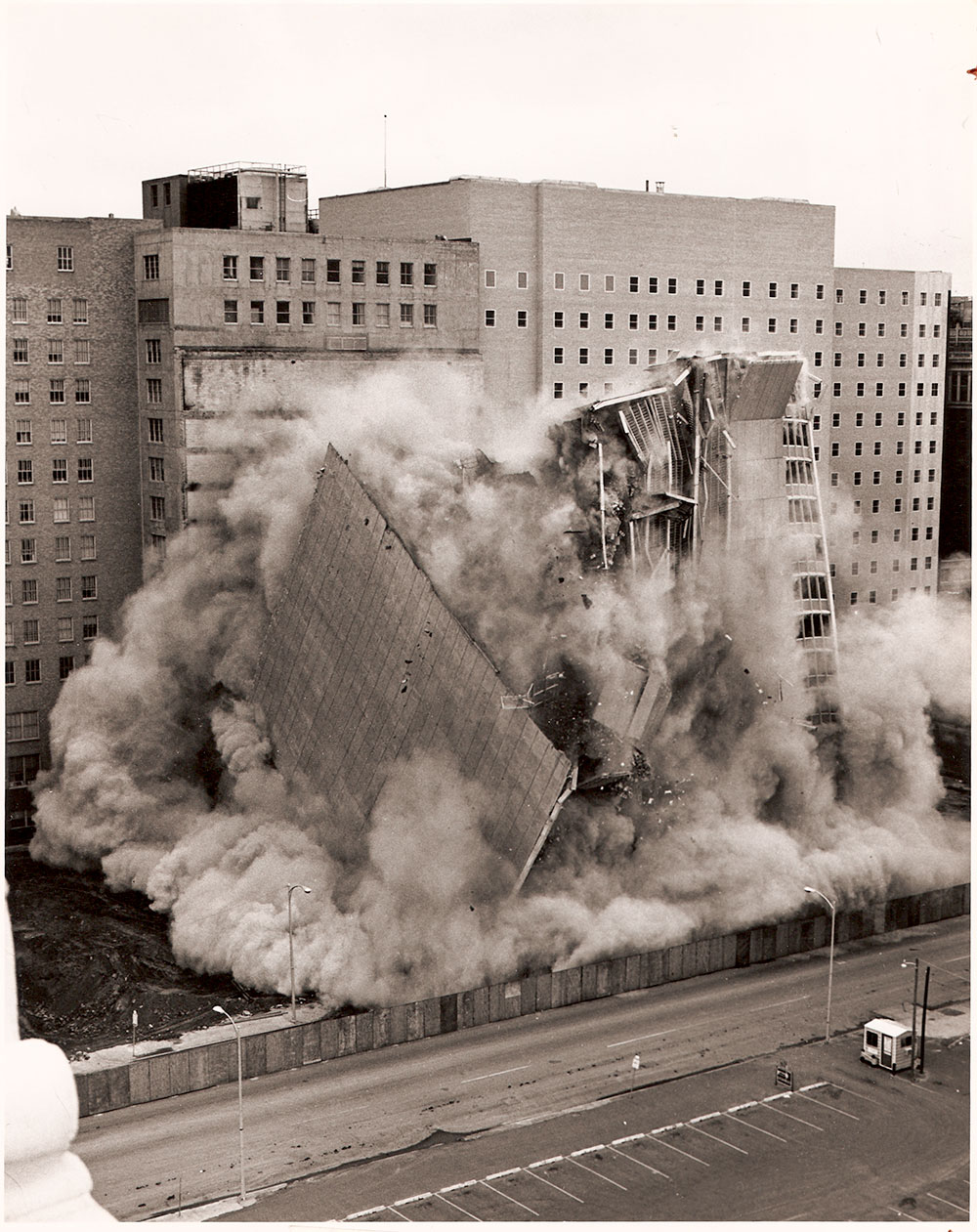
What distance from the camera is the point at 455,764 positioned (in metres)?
46.2

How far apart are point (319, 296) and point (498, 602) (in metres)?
16.9

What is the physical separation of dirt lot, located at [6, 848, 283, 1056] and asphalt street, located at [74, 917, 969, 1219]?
156 inches

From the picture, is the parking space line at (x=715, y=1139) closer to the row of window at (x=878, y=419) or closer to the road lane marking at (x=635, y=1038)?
the road lane marking at (x=635, y=1038)

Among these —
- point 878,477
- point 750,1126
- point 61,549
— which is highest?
point 878,477

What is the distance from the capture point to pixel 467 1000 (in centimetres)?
4272

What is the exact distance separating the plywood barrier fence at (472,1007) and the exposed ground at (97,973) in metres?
2.37

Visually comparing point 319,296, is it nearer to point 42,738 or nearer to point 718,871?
point 42,738

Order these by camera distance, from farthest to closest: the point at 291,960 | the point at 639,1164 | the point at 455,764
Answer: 1. the point at 455,764
2. the point at 291,960
3. the point at 639,1164

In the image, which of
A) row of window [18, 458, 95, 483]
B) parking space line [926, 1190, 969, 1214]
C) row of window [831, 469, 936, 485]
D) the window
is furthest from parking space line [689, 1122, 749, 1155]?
row of window [831, 469, 936, 485]

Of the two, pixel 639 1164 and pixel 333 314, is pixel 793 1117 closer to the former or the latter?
pixel 639 1164

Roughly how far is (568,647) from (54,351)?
23689 mm

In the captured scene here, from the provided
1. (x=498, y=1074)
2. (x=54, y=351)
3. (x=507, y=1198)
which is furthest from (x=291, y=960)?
(x=54, y=351)

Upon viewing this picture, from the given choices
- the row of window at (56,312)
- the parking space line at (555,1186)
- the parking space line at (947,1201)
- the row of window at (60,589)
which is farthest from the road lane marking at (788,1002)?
the row of window at (56,312)

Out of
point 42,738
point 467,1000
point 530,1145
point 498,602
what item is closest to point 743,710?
point 498,602
